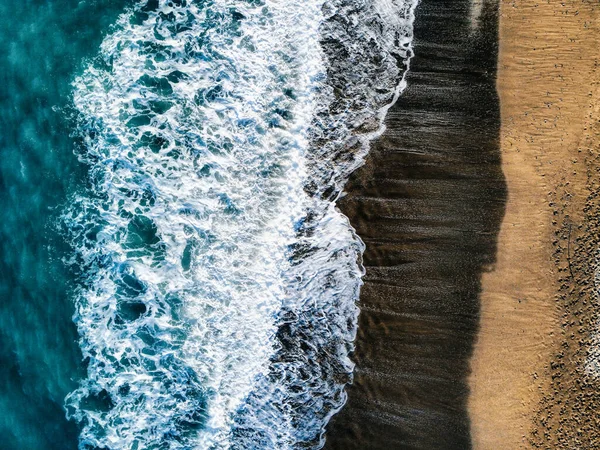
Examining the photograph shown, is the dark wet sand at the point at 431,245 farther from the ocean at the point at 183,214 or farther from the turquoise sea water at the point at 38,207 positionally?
the turquoise sea water at the point at 38,207

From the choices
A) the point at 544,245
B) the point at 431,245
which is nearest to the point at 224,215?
the point at 431,245

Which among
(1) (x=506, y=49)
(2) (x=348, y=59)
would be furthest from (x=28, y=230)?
(1) (x=506, y=49)

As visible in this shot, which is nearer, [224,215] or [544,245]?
[544,245]

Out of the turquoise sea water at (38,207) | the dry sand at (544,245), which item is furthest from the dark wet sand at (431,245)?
the turquoise sea water at (38,207)

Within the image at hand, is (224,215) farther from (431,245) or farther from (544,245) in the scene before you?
(544,245)

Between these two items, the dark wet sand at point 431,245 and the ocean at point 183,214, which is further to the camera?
the ocean at point 183,214

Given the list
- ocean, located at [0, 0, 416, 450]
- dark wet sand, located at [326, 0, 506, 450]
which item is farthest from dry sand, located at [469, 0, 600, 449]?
ocean, located at [0, 0, 416, 450]
